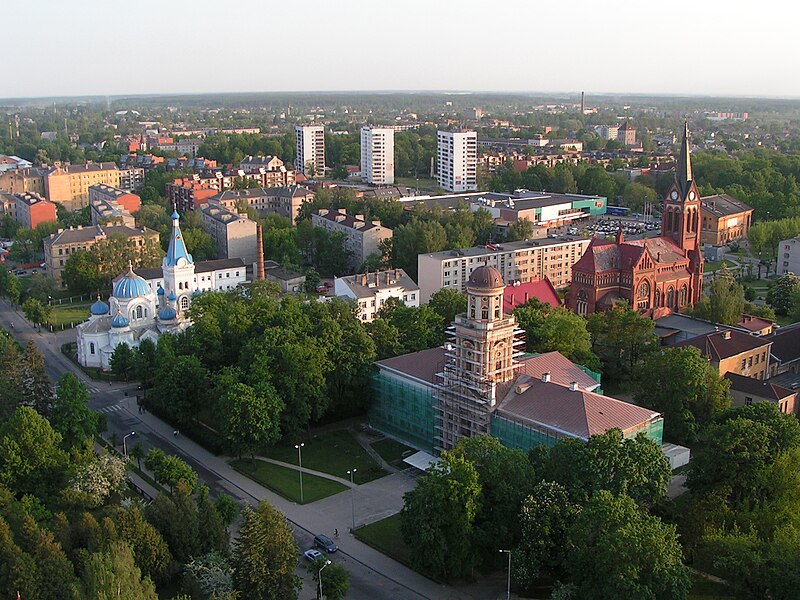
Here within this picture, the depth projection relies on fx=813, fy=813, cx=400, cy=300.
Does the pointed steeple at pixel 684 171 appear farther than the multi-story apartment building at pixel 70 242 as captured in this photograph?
No

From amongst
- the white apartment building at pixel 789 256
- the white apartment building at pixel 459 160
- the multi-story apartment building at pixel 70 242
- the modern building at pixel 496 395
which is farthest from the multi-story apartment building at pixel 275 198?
the modern building at pixel 496 395

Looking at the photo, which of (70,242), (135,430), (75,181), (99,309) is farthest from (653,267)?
(75,181)

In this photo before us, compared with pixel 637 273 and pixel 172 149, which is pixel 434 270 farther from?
pixel 172 149

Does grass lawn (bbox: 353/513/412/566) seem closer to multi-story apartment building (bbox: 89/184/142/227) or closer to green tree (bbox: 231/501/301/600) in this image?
green tree (bbox: 231/501/301/600)

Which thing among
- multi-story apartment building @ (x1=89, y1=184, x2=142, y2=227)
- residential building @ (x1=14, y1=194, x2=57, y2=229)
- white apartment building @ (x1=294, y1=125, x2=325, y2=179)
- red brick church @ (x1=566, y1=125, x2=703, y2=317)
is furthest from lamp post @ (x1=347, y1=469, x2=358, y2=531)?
white apartment building @ (x1=294, y1=125, x2=325, y2=179)

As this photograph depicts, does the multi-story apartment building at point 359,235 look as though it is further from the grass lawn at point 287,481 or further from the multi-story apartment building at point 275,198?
the grass lawn at point 287,481

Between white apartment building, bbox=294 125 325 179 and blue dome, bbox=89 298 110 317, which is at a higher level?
white apartment building, bbox=294 125 325 179
